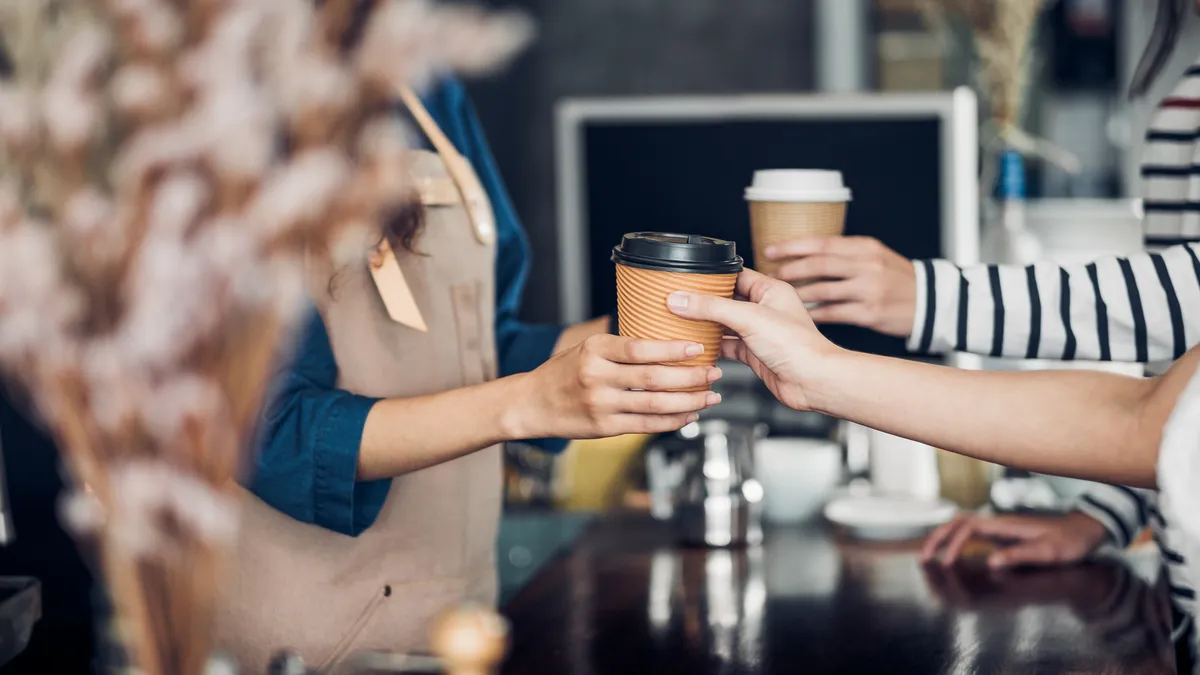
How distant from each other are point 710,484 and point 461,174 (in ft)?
1.74

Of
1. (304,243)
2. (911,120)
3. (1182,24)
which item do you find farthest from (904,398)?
(911,120)

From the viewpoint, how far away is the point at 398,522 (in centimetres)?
115

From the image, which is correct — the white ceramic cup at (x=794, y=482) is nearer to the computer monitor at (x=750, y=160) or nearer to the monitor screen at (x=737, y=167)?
the monitor screen at (x=737, y=167)

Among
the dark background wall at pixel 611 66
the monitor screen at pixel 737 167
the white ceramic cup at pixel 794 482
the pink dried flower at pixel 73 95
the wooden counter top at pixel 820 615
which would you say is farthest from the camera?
the dark background wall at pixel 611 66

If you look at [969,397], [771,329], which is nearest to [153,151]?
[771,329]

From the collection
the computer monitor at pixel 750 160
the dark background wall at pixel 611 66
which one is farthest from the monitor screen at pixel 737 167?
the dark background wall at pixel 611 66

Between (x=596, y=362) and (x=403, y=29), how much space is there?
1.38ft

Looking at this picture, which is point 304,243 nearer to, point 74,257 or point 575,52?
point 74,257

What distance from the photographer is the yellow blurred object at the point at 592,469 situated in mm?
1850

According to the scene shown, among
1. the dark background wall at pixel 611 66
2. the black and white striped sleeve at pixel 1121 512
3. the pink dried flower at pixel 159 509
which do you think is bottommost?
the black and white striped sleeve at pixel 1121 512

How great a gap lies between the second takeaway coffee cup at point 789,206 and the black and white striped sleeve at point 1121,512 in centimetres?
57

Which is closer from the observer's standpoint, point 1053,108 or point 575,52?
point 575,52

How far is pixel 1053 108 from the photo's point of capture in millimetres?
3949

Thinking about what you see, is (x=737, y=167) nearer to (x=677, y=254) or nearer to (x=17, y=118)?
(x=677, y=254)
